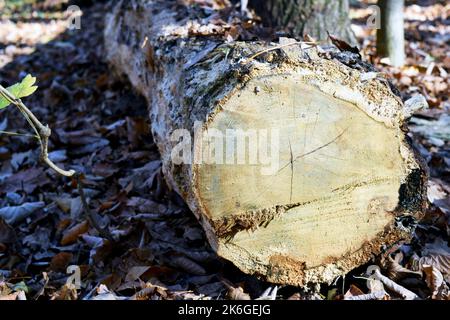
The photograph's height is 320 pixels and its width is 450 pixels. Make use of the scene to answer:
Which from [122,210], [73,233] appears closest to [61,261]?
[73,233]

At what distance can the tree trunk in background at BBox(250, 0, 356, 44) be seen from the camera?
4.05m

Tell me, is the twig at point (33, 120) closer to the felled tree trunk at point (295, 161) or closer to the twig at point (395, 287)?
the felled tree trunk at point (295, 161)

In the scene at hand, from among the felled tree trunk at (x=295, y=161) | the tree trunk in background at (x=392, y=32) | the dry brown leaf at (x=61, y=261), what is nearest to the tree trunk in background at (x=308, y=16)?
the tree trunk in background at (x=392, y=32)

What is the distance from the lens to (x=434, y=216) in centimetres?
269

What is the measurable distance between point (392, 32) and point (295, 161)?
2950 mm

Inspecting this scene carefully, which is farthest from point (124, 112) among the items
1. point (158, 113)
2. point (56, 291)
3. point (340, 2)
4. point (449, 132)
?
Answer: point (449, 132)

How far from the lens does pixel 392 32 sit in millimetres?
4492

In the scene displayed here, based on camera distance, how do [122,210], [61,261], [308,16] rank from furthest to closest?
[308,16]
[122,210]
[61,261]

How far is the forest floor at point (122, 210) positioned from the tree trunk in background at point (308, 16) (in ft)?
2.05

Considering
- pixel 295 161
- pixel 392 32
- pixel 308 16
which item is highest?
pixel 308 16

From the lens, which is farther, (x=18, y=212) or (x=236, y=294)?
(x=18, y=212)

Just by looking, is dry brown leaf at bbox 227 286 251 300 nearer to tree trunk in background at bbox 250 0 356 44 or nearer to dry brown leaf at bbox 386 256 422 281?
dry brown leaf at bbox 386 256 422 281

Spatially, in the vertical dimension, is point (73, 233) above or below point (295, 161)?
below

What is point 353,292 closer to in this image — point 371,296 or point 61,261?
point 371,296
